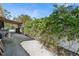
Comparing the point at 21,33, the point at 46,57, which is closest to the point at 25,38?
the point at 21,33

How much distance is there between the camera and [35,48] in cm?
215

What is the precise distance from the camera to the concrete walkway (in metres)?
2.14

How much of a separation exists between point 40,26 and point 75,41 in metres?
0.33

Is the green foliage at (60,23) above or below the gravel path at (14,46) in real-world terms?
above

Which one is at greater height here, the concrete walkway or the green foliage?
the green foliage

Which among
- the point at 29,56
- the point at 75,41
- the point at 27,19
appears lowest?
the point at 29,56

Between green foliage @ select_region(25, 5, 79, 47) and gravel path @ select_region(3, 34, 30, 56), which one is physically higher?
green foliage @ select_region(25, 5, 79, 47)

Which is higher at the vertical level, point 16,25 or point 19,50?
point 16,25

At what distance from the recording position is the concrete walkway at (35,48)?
2141 millimetres

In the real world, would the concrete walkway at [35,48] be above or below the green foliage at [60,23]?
below

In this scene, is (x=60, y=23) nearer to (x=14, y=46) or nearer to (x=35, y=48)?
A: (x=35, y=48)

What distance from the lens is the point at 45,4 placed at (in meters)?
2.14

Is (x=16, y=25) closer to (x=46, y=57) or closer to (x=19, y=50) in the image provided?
(x=19, y=50)

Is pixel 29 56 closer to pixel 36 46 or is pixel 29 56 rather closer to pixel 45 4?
pixel 36 46
